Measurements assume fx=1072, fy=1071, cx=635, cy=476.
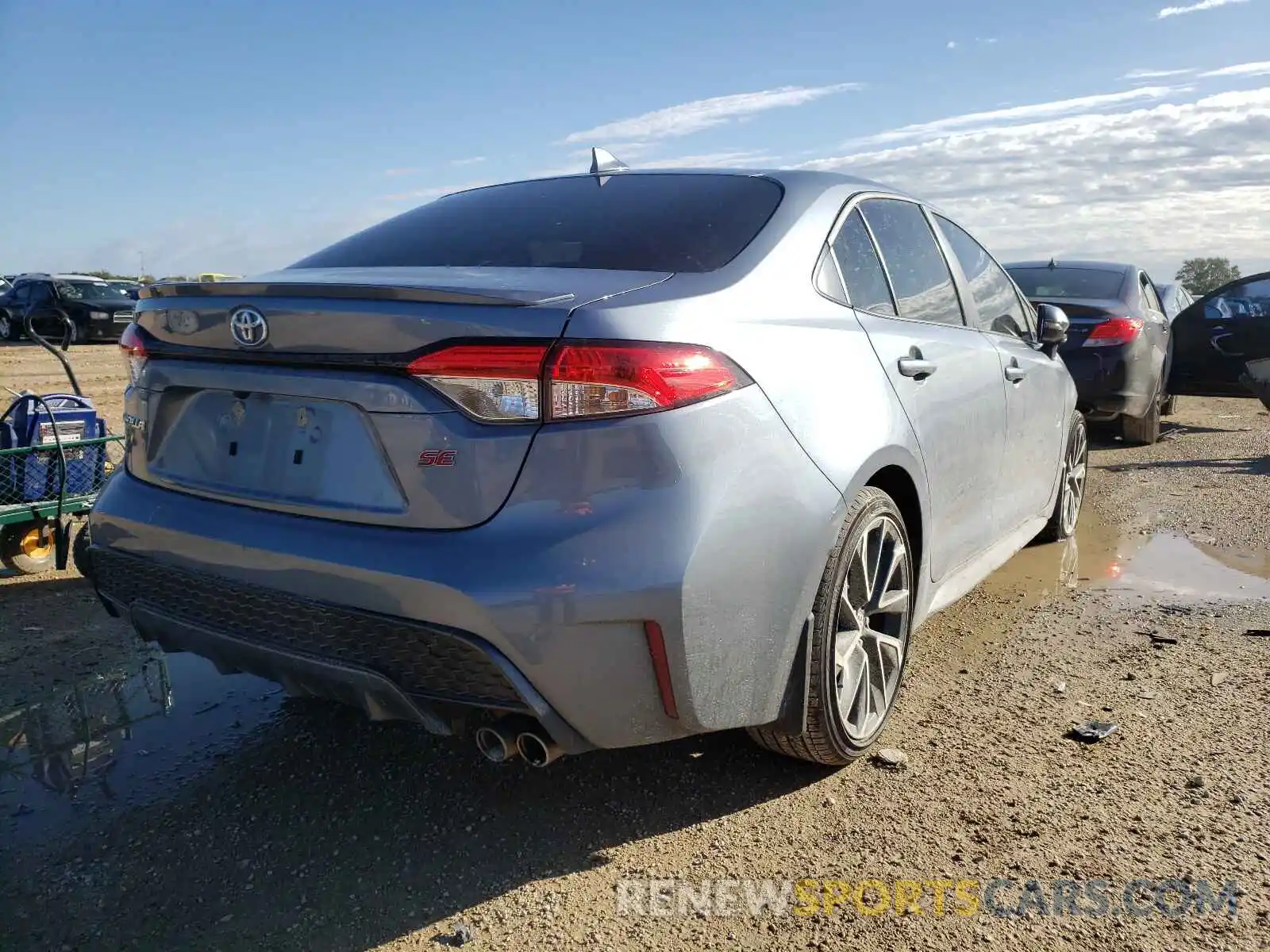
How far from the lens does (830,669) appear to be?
2713mm

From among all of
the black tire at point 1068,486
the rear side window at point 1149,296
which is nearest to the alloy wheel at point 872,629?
the black tire at point 1068,486

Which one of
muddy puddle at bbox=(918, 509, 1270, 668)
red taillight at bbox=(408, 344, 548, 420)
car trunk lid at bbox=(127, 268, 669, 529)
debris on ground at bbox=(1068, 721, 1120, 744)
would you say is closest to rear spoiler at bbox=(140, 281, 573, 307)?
car trunk lid at bbox=(127, 268, 669, 529)

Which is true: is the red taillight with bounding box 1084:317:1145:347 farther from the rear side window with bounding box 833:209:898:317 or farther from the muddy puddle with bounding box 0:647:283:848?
the muddy puddle with bounding box 0:647:283:848

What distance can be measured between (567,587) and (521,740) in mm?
412

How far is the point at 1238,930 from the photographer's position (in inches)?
90.0

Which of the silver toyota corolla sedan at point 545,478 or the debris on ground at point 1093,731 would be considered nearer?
the silver toyota corolla sedan at point 545,478

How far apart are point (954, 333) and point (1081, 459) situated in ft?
8.24

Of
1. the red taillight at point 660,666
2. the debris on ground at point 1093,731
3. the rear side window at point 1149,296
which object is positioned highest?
the red taillight at point 660,666

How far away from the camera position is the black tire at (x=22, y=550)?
4.78 m

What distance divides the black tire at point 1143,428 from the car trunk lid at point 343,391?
7675 millimetres

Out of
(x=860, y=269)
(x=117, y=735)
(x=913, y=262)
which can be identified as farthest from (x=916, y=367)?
(x=117, y=735)

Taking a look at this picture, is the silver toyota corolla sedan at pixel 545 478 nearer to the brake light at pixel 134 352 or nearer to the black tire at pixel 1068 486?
the brake light at pixel 134 352

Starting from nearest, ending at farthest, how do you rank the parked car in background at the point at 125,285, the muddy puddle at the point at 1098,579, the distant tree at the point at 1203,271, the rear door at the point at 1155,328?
the muddy puddle at the point at 1098,579
the rear door at the point at 1155,328
the parked car in background at the point at 125,285
the distant tree at the point at 1203,271

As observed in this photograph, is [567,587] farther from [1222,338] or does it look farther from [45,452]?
[1222,338]
